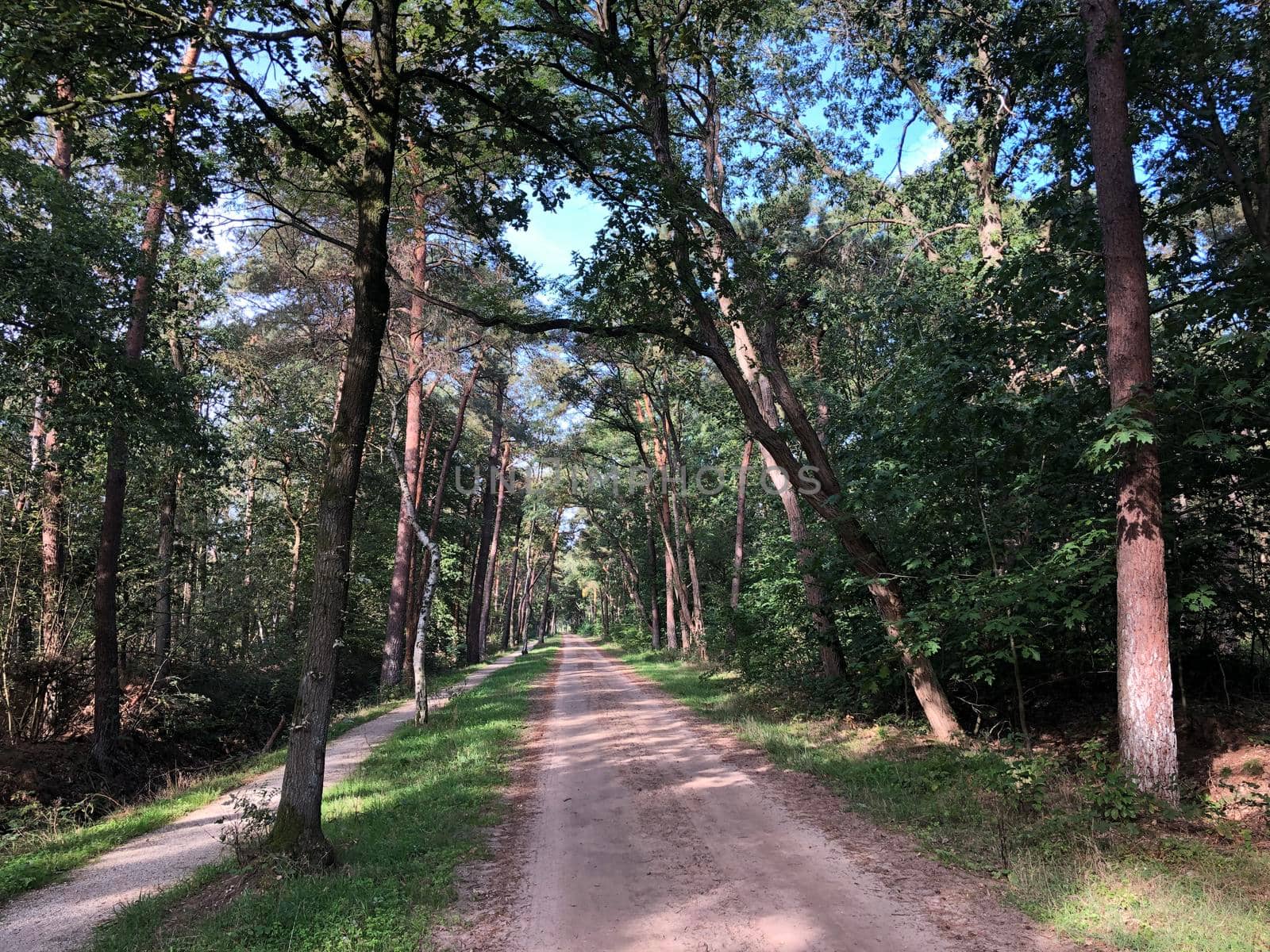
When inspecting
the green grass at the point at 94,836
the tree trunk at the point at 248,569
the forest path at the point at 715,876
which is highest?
the tree trunk at the point at 248,569

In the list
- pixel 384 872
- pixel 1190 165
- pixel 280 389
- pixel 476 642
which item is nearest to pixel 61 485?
pixel 280 389

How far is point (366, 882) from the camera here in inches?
183

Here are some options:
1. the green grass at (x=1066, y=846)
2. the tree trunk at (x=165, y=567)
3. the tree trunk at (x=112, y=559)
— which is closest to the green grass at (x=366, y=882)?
the green grass at (x=1066, y=846)

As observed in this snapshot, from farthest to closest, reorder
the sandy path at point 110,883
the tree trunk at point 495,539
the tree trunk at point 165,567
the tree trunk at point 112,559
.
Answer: the tree trunk at point 495,539 → the tree trunk at point 165,567 → the tree trunk at point 112,559 → the sandy path at point 110,883

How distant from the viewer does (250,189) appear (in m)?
6.54

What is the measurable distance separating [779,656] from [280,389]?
14.5m

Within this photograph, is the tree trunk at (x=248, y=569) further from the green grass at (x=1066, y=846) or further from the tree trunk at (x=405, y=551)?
the green grass at (x=1066, y=846)

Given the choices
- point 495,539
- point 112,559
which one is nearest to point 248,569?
point 112,559

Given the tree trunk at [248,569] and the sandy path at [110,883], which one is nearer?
the sandy path at [110,883]

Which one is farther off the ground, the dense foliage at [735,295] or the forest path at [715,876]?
the dense foliage at [735,295]

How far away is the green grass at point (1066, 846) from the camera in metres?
3.86

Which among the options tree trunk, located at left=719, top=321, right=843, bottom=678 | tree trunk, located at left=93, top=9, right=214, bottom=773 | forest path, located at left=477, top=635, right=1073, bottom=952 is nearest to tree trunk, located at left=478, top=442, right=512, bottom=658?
tree trunk, located at left=93, top=9, right=214, bottom=773

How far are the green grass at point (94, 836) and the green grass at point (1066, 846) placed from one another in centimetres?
702

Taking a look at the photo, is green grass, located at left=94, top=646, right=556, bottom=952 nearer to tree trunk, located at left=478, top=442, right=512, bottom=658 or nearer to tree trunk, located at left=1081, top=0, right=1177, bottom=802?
tree trunk, located at left=1081, top=0, right=1177, bottom=802
